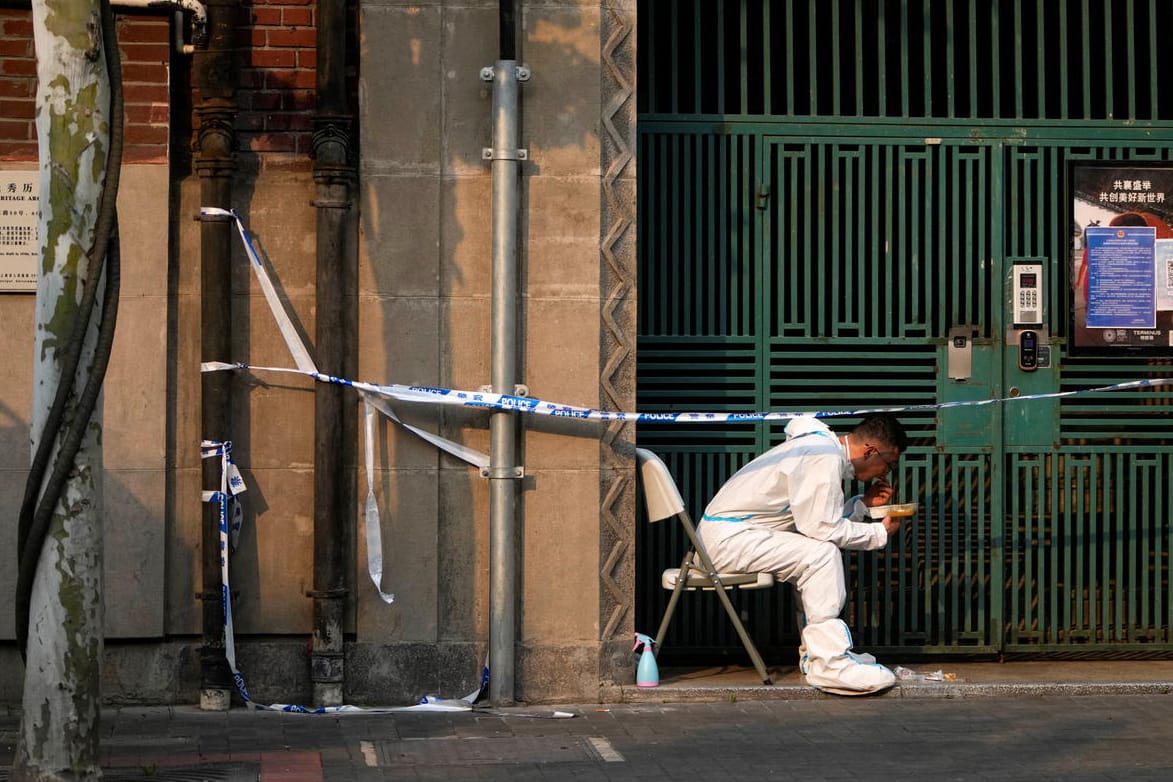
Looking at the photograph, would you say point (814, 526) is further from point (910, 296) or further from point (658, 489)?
point (910, 296)

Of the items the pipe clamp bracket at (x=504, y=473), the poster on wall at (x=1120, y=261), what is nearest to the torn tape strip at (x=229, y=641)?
the pipe clamp bracket at (x=504, y=473)

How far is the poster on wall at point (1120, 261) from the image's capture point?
9.75 meters

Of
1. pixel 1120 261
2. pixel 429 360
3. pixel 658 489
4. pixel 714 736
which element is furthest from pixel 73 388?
pixel 1120 261

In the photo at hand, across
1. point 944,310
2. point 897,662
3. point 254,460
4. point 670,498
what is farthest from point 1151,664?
point 254,460

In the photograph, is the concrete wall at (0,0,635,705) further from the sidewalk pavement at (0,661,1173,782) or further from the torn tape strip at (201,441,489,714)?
the sidewalk pavement at (0,661,1173,782)

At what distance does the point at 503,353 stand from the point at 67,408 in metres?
2.84

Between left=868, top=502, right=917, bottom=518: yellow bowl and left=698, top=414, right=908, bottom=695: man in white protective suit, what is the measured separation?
1.6 inches

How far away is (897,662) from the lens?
970cm

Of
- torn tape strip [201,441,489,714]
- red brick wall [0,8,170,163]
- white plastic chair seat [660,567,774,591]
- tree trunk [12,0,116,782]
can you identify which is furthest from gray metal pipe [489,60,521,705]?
tree trunk [12,0,116,782]

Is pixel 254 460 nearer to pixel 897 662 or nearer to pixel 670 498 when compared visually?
pixel 670 498

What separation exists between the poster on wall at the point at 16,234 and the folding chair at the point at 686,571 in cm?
311

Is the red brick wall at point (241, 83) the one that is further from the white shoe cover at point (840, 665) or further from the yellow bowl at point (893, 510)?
the white shoe cover at point (840, 665)

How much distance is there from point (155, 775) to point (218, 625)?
165 centimetres

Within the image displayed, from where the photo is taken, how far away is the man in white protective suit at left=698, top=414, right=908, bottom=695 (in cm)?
876
